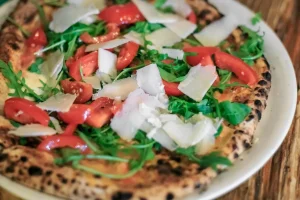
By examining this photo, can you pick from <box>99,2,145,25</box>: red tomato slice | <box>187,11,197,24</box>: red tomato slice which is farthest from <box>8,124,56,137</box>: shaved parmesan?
<box>187,11,197,24</box>: red tomato slice

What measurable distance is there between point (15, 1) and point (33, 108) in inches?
37.2

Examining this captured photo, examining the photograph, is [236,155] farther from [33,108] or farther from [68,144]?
[33,108]

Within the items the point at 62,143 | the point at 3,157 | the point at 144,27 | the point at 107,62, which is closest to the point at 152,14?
the point at 144,27

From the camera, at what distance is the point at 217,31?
301cm

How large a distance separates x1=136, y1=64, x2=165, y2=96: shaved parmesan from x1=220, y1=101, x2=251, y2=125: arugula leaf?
304 mm

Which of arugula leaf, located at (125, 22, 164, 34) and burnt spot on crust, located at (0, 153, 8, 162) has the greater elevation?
burnt spot on crust, located at (0, 153, 8, 162)

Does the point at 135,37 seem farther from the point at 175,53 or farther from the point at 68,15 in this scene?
the point at 68,15

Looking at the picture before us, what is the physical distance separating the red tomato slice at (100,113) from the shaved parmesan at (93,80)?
0.40ft

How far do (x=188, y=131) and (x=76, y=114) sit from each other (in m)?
0.49

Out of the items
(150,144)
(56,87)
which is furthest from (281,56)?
(56,87)

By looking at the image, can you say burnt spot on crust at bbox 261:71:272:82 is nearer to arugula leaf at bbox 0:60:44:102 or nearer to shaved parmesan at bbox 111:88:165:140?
shaved parmesan at bbox 111:88:165:140

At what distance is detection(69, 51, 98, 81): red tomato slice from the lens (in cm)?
268

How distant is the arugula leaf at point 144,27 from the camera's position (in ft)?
9.89

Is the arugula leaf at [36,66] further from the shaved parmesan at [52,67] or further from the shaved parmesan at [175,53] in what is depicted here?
the shaved parmesan at [175,53]
